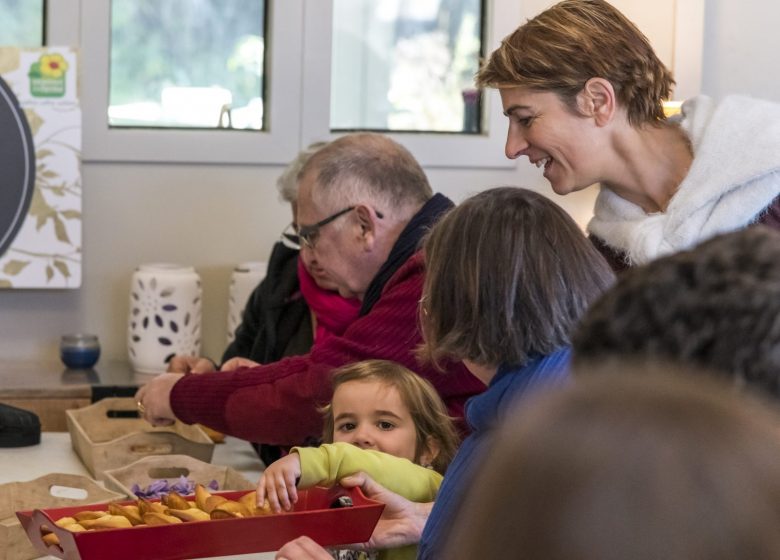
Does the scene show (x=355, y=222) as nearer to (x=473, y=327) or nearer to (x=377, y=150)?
(x=377, y=150)

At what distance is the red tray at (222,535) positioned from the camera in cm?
148

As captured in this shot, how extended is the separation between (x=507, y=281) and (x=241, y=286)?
216 cm

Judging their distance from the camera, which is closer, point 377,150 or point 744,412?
point 744,412

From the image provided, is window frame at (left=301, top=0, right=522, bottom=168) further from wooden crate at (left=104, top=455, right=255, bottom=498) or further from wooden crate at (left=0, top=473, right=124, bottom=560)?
wooden crate at (left=0, top=473, right=124, bottom=560)

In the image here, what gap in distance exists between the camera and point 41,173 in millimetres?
3377

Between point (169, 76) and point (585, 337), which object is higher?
point (169, 76)

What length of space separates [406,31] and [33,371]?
4.72ft

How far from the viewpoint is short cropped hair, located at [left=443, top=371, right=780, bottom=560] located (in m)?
0.35

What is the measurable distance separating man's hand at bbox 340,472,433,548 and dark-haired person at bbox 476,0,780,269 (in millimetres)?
560

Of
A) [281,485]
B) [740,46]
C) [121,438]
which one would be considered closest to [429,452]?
[281,485]

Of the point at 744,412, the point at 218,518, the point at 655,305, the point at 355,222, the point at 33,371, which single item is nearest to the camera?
the point at 744,412

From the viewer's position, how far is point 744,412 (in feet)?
1.20

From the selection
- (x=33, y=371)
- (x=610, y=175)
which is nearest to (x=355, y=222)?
(x=610, y=175)

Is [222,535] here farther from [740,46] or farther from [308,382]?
[740,46]
